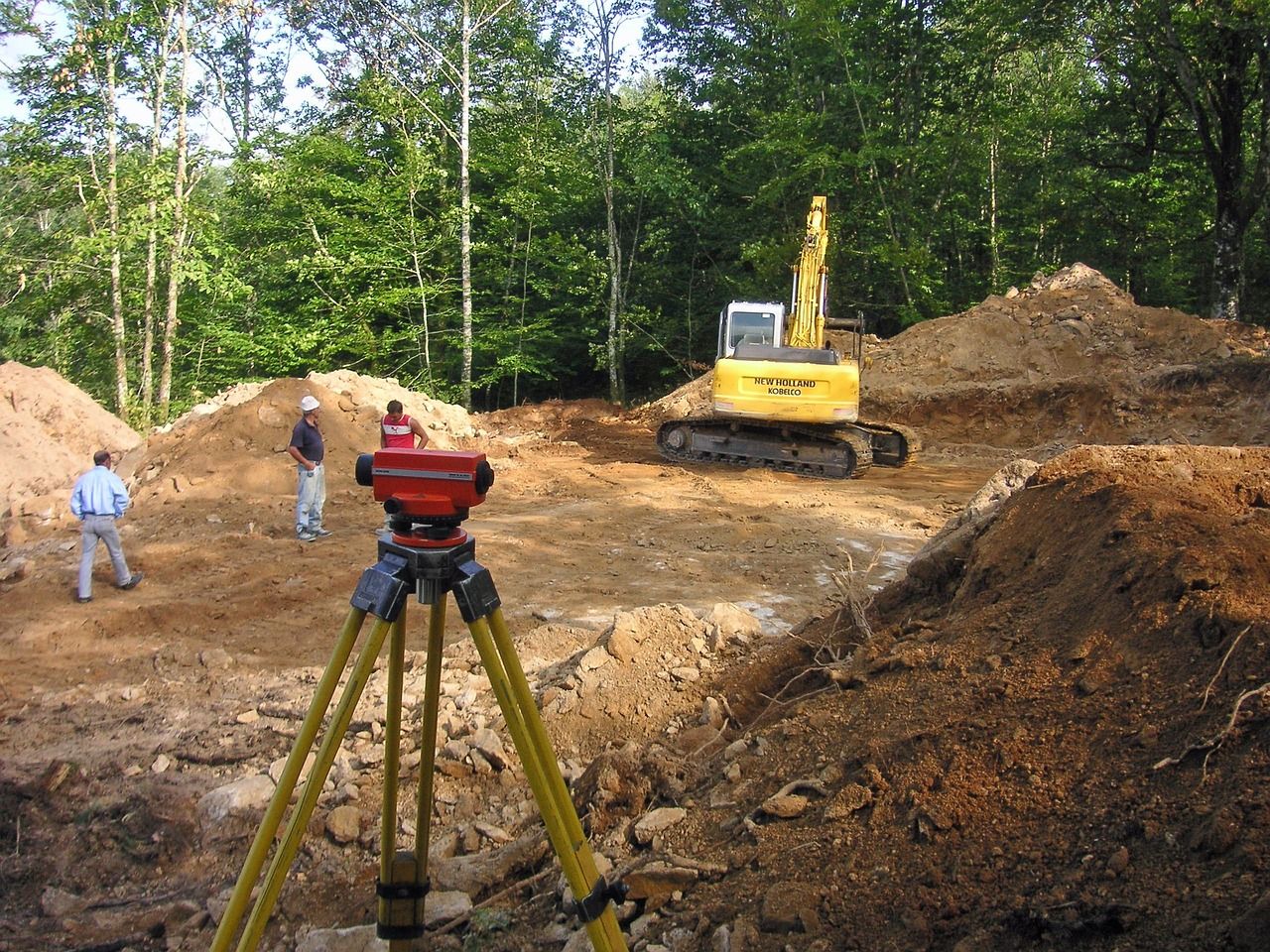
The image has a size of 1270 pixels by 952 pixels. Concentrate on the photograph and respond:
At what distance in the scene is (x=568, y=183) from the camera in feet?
78.2

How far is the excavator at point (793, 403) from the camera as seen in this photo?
44.8 ft

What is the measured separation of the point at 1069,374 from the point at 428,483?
56.0 ft

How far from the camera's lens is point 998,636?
10.8 feet

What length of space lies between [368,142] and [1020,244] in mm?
16679

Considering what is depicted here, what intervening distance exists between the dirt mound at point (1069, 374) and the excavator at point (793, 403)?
2.72m

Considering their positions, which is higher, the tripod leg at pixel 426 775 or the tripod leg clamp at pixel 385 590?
the tripod leg clamp at pixel 385 590

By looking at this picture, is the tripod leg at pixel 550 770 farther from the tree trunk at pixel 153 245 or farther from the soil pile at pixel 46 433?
the tree trunk at pixel 153 245

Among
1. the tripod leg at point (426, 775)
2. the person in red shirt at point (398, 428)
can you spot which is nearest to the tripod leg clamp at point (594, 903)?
the tripod leg at point (426, 775)

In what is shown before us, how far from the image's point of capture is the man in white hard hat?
10.0 meters

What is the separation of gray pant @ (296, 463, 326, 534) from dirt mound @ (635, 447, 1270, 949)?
761 cm

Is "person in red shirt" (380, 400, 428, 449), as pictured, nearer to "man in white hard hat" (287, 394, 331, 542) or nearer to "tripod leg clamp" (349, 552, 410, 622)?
"man in white hard hat" (287, 394, 331, 542)

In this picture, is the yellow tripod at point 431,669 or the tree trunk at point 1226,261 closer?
the yellow tripod at point 431,669

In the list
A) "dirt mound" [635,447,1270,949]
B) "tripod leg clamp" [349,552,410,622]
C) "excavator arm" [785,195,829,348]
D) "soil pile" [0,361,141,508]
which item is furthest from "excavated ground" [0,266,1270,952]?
"excavator arm" [785,195,829,348]

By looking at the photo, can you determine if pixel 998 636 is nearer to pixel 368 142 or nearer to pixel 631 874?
pixel 631 874
